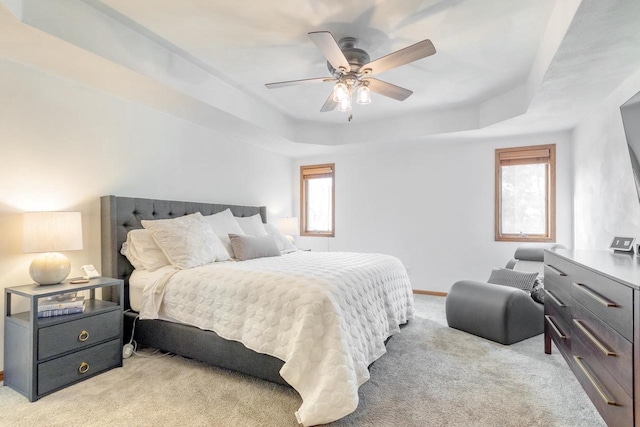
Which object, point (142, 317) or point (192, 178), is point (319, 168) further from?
point (142, 317)

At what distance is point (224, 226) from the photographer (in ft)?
11.7

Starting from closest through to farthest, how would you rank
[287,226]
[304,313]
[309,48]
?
[304,313]
[309,48]
[287,226]

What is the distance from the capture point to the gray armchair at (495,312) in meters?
2.85

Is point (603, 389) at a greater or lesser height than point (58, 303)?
lesser

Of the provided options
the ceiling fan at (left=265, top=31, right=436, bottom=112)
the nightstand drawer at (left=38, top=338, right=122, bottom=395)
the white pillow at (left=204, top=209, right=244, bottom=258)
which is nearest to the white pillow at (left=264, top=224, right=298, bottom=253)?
the white pillow at (left=204, top=209, right=244, bottom=258)

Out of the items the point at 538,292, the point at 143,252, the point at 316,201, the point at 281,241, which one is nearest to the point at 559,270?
the point at 538,292

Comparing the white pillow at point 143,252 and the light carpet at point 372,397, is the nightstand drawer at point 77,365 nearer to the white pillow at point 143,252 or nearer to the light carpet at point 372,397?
the light carpet at point 372,397

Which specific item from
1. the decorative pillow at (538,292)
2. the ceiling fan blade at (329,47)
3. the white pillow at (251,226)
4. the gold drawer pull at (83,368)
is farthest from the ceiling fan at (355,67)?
the gold drawer pull at (83,368)

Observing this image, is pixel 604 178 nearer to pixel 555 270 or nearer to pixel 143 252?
pixel 555 270

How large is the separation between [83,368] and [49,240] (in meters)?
0.90

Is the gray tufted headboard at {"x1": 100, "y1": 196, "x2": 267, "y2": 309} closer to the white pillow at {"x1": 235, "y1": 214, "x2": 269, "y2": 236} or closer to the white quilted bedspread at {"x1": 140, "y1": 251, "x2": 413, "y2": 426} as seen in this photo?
the white quilted bedspread at {"x1": 140, "y1": 251, "x2": 413, "y2": 426}

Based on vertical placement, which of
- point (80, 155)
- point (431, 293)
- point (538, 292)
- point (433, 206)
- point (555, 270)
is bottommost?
point (431, 293)

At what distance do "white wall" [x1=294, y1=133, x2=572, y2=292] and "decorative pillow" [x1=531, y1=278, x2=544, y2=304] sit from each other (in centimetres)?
141

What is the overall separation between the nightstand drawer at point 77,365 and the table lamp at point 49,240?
550mm
